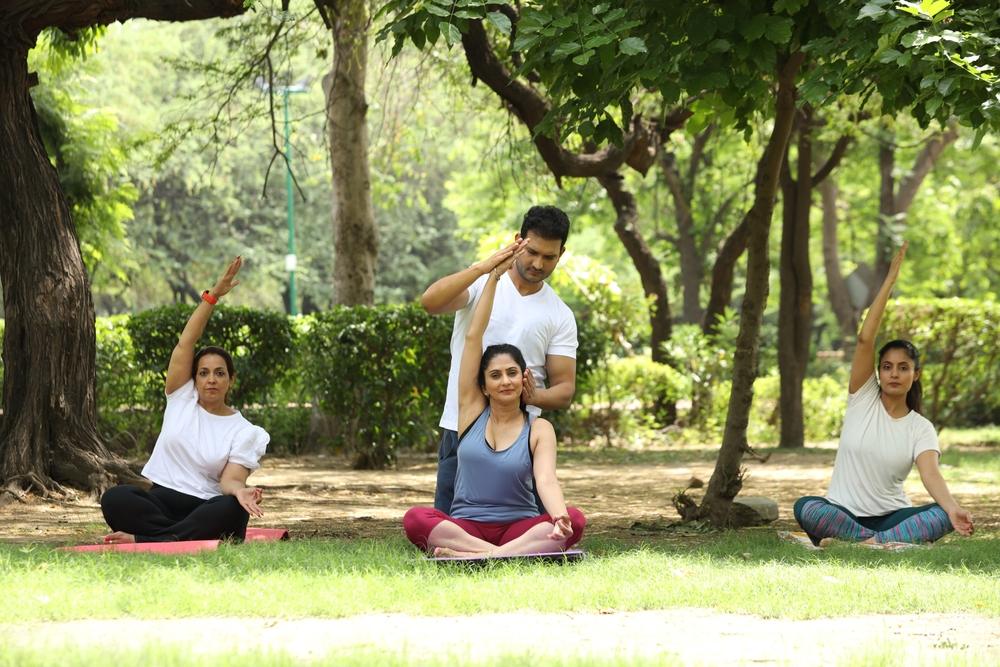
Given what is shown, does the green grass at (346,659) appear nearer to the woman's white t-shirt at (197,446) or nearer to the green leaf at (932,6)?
the woman's white t-shirt at (197,446)

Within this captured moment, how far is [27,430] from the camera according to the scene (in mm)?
10539

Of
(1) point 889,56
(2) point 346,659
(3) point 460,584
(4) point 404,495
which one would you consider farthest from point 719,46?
(4) point 404,495

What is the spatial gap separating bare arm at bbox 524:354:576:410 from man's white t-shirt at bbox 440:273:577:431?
0.03 meters

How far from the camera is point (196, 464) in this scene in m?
7.65

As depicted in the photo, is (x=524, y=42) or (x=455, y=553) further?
(x=524, y=42)

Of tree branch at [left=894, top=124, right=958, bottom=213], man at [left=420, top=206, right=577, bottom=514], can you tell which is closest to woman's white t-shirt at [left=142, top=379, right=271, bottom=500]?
man at [left=420, top=206, right=577, bottom=514]

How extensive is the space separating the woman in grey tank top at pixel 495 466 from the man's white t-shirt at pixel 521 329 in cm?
17

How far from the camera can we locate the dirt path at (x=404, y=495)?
9.09 meters

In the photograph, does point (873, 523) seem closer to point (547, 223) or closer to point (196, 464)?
point (547, 223)

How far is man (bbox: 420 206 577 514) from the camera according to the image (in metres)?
6.74

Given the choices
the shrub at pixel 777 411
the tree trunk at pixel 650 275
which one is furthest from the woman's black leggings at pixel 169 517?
the shrub at pixel 777 411

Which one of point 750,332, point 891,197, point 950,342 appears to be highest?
point 891,197

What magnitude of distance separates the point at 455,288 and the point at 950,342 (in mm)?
14289

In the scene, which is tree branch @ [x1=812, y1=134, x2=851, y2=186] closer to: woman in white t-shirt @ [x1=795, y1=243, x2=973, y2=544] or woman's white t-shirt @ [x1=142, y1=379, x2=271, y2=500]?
woman in white t-shirt @ [x1=795, y1=243, x2=973, y2=544]
